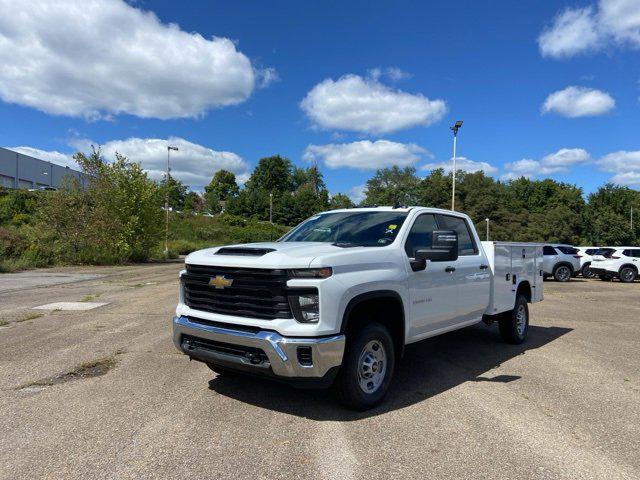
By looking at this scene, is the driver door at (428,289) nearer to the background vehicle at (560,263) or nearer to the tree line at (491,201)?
the background vehicle at (560,263)

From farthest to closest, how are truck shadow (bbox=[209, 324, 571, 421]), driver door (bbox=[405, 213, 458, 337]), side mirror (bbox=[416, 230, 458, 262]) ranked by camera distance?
driver door (bbox=[405, 213, 458, 337]) → side mirror (bbox=[416, 230, 458, 262]) → truck shadow (bbox=[209, 324, 571, 421])

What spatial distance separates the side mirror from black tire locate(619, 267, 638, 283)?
70.8 feet

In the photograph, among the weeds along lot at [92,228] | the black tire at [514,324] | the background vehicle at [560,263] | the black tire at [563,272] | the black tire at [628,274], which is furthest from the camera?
the weeds along lot at [92,228]

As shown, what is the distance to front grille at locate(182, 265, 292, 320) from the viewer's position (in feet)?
13.4

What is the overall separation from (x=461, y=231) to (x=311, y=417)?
3.28 meters

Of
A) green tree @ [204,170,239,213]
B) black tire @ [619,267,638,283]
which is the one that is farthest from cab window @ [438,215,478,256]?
green tree @ [204,170,239,213]

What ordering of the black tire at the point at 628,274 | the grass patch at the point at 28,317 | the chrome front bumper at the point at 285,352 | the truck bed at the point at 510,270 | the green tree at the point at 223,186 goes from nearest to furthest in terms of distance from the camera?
1. the chrome front bumper at the point at 285,352
2. the truck bed at the point at 510,270
3. the grass patch at the point at 28,317
4. the black tire at the point at 628,274
5. the green tree at the point at 223,186

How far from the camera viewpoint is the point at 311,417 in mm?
4348

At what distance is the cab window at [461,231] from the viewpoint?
19.8ft

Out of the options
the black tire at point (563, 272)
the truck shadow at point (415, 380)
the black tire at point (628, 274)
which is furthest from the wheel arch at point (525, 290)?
the black tire at point (628, 274)

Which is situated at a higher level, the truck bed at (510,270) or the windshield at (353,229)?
the windshield at (353,229)

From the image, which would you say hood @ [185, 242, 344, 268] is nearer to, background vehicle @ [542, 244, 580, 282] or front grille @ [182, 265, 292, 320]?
front grille @ [182, 265, 292, 320]

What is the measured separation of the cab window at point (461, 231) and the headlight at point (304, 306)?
2532 millimetres

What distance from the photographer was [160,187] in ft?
105
